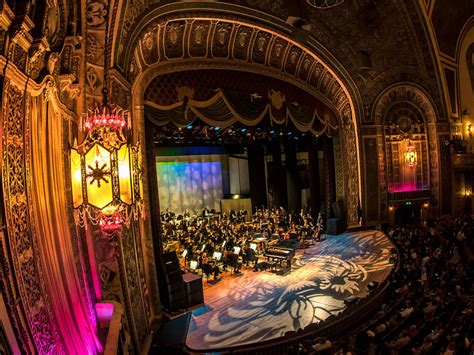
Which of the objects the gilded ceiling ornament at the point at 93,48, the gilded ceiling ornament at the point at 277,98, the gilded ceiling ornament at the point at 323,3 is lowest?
the gilded ceiling ornament at the point at 93,48

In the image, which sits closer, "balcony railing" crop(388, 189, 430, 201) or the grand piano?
the grand piano

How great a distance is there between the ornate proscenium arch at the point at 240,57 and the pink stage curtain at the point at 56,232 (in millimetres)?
3286

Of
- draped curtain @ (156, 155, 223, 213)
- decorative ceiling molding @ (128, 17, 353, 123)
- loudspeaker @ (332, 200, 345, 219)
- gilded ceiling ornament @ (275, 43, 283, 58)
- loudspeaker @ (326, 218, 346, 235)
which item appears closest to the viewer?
decorative ceiling molding @ (128, 17, 353, 123)

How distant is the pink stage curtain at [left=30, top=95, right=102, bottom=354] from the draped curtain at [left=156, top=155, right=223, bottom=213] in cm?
1510

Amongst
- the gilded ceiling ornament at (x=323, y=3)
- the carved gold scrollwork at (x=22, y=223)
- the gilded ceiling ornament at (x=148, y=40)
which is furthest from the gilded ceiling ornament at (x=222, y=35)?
the carved gold scrollwork at (x=22, y=223)

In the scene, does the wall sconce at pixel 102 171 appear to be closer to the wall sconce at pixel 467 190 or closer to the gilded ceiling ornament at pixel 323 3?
the gilded ceiling ornament at pixel 323 3

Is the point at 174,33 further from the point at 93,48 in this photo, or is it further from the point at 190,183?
the point at 190,183

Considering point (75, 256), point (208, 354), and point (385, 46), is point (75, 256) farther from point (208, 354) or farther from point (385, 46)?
point (385, 46)

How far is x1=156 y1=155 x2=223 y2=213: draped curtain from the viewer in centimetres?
1975

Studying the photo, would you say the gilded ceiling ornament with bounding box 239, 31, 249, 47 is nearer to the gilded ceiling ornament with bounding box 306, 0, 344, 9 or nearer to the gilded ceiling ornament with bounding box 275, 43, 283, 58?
the gilded ceiling ornament with bounding box 275, 43, 283, 58

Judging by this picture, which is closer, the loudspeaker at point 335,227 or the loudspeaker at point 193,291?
the loudspeaker at point 193,291

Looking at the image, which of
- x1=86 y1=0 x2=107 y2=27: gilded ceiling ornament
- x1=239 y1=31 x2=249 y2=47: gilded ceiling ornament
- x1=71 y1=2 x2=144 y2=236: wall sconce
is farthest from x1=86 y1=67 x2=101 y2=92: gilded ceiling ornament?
x1=239 y1=31 x2=249 y2=47: gilded ceiling ornament

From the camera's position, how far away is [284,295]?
362 inches

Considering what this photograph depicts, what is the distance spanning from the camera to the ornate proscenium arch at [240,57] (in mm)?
8836
